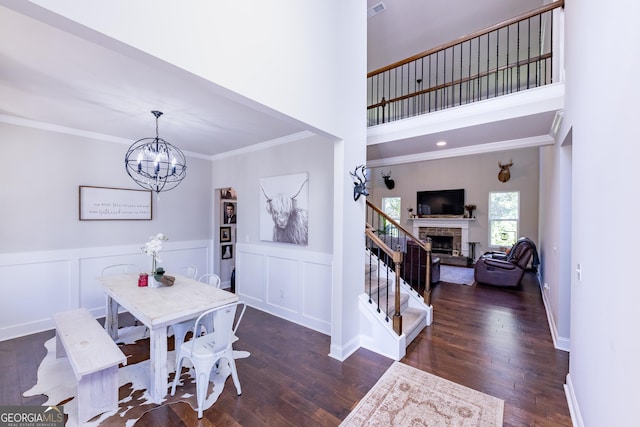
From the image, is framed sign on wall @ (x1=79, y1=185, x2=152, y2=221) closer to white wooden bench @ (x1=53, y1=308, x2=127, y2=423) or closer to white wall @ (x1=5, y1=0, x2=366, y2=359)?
white wooden bench @ (x1=53, y1=308, x2=127, y2=423)

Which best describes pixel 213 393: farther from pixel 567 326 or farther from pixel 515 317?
pixel 515 317

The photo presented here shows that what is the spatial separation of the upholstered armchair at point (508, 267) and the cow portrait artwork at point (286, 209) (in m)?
4.25

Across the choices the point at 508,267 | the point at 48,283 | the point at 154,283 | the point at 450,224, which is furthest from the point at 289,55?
the point at 450,224

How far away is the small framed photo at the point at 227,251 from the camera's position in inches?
221

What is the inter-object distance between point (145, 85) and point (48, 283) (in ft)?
10.7

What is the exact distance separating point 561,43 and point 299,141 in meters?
3.35

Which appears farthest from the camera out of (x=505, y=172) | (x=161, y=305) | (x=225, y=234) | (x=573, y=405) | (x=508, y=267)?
(x=505, y=172)

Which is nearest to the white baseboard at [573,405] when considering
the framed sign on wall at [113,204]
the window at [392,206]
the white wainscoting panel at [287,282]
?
the white wainscoting panel at [287,282]

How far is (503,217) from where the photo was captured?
25.2 ft

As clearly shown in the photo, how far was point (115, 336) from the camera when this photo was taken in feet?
10.7

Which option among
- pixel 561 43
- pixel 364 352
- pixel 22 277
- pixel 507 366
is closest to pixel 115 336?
pixel 22 277

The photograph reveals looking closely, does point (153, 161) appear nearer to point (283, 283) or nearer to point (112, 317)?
point (112, 317)

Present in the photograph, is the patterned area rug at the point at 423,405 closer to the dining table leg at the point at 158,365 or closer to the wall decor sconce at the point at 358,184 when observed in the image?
the dining table leg at the point at 158,365

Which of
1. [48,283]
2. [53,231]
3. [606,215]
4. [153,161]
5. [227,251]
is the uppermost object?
[153,161]
